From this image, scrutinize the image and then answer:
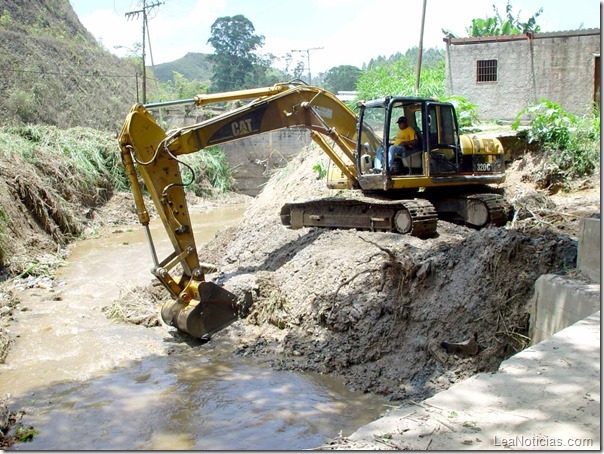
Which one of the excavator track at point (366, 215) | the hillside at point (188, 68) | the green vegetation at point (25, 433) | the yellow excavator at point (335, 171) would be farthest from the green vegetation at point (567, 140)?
the hillside at point (188, 68)

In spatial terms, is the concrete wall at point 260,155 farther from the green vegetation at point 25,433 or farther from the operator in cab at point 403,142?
the green vegetation at point 25,433

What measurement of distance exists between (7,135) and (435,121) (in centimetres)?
1278

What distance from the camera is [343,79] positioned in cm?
5522

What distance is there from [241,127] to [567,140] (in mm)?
7103

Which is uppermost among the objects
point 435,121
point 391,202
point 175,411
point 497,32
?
point 497,32

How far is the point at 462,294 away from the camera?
634 centimetres

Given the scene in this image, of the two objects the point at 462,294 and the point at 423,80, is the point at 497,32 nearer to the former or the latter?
the point at 423,80

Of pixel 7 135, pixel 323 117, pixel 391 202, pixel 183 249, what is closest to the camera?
pixel 183 249

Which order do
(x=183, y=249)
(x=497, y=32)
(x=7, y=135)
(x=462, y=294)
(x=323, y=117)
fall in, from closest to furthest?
(x=462, y=294)
(x=183, y=249)
(x=323, y=117)
(x=7, y=135)
(x=497, y=32)

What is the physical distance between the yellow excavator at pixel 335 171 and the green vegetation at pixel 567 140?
Answer: 260cm

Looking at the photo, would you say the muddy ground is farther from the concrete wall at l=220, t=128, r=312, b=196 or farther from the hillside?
the hillside

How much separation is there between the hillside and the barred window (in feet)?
235

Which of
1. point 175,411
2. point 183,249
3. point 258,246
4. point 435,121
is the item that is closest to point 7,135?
point 258,246

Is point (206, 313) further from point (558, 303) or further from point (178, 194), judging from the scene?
point (558, 303)
